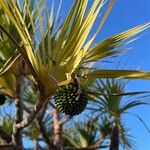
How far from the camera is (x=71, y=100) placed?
2566 mm

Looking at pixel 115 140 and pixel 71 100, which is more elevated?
pixel 71 100

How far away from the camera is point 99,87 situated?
13.4 feet

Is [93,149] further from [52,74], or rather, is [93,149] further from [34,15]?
[52,74]

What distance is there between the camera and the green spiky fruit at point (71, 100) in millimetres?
2562

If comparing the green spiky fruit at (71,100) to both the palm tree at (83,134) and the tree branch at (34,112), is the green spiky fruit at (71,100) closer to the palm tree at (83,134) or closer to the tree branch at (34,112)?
the tree branch at (34,112)

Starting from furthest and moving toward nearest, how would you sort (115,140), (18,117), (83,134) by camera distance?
(83,134) → (115,140) → (18,117)

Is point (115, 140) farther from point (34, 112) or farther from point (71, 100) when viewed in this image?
point (71, 100)

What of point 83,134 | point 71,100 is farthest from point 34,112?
point 83,134

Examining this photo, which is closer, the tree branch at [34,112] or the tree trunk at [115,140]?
the tree branch at [34,112]

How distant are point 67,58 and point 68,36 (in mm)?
106

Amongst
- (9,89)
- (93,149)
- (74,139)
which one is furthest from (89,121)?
(9,89)

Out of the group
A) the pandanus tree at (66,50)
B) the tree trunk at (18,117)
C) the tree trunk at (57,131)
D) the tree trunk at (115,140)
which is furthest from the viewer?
the tree trunk at (57,131)

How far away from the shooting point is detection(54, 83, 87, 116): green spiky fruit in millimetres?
2562

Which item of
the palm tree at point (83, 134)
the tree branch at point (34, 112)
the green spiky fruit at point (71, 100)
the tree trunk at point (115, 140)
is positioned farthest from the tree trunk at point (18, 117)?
the palm tree at point (83, 134)
